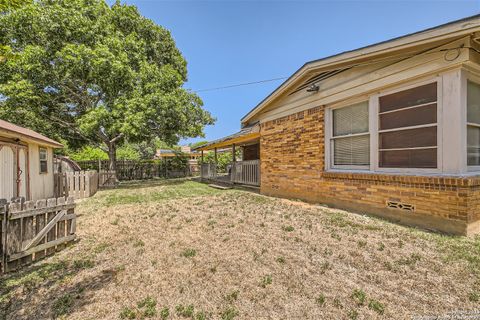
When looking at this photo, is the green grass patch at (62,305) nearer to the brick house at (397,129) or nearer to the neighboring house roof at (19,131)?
the brick house at (397,129)

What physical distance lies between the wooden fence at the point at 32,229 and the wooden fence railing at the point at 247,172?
7660mm

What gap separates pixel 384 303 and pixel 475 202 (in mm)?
3152

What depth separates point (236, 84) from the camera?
17219 mm

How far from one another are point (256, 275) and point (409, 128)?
4.25 metres

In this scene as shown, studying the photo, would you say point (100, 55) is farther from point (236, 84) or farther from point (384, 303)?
point (384, 303)

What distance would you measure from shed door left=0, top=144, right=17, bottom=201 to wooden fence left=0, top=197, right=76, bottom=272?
15.8 ft

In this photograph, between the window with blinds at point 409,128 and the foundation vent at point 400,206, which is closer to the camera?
the window with blinds at point 409,128

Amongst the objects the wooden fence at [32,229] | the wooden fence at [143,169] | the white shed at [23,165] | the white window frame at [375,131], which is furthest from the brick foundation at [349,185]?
the wooden fence at [143,169]

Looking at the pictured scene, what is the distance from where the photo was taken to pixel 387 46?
184 inches

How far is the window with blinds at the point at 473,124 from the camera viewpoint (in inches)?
165

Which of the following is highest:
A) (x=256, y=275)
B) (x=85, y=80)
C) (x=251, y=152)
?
(x=85, y=80)

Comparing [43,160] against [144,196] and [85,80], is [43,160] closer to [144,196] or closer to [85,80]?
[144,196]

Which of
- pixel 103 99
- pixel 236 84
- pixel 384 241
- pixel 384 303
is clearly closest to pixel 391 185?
pixel 384 241

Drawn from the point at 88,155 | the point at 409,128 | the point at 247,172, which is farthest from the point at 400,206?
the point at 88,155
